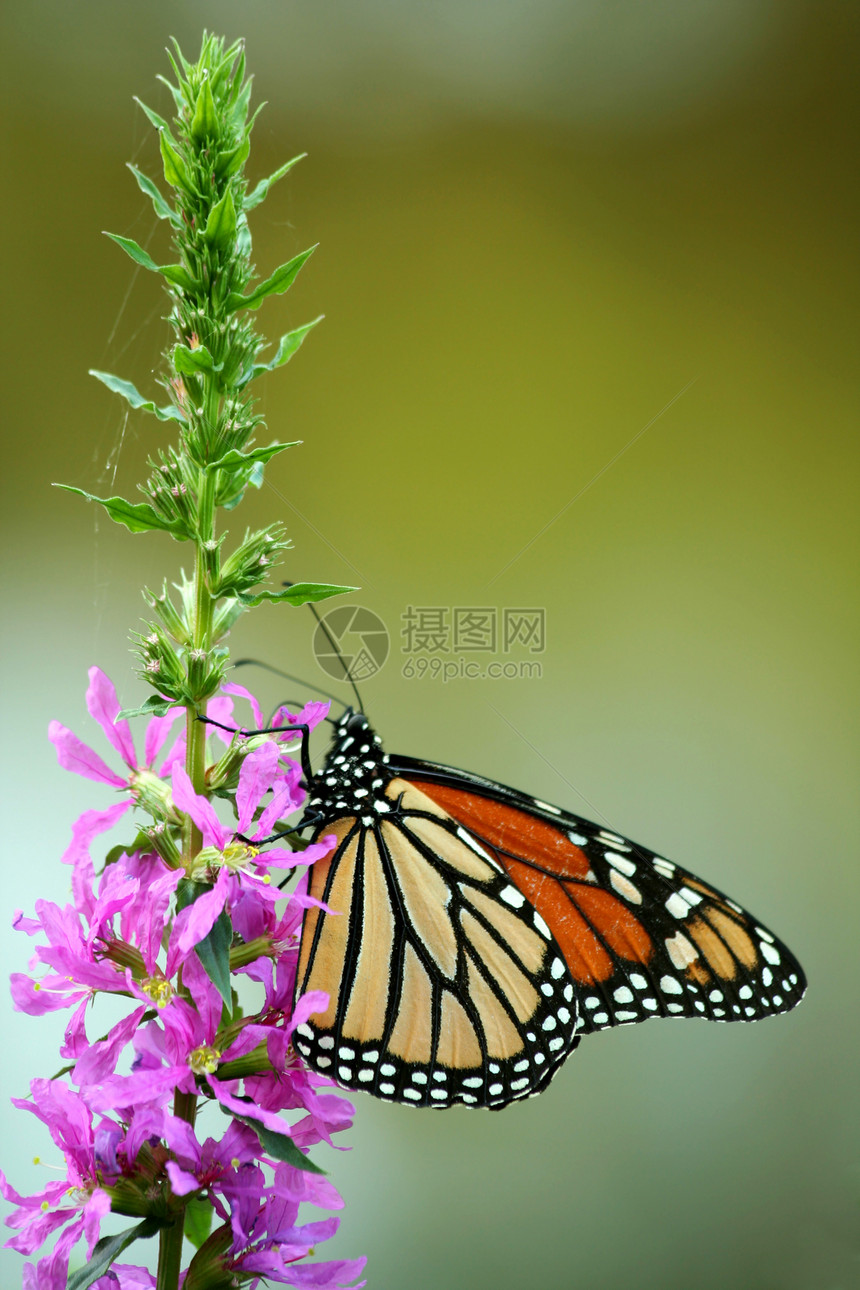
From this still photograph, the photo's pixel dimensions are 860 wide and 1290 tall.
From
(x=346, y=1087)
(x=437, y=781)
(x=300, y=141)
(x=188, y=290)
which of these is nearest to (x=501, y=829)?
(x=437, y=781)

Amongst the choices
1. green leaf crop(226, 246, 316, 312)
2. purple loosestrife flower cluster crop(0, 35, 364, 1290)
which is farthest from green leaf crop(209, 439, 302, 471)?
green leaf crop(226, 246, 316, 312)

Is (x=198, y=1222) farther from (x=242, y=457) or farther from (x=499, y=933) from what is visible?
(x=242, y=457)

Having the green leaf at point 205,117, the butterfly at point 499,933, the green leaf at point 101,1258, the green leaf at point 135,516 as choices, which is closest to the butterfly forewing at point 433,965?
the butterfly at point 499,933

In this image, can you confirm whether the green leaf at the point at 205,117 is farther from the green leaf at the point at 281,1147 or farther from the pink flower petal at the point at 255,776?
the green leaf at the point at 281,1147

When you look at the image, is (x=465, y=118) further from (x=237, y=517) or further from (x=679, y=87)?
(x=237, y=517)

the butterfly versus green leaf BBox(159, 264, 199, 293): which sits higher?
green leaf BBox(159, 264, 199, 293)

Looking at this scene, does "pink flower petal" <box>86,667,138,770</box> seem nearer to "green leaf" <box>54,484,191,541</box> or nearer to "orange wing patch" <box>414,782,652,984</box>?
"green leaf" <box>54,484,191,541</box>

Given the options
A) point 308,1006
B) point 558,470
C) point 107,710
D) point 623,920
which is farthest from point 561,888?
point 558,470
